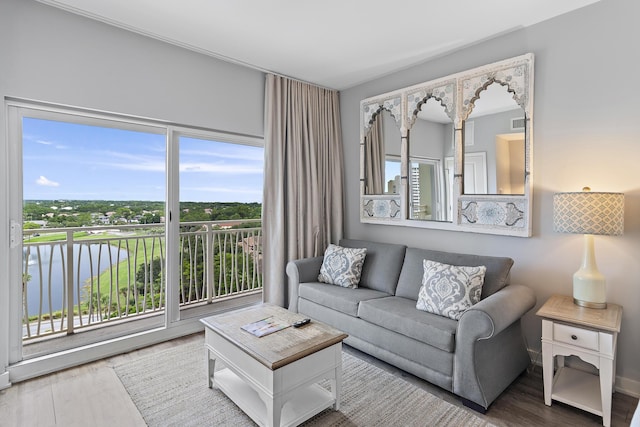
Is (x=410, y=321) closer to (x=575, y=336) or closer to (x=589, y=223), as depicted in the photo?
(x=575, y=336)

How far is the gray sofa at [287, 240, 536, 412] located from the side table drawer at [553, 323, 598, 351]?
219mm

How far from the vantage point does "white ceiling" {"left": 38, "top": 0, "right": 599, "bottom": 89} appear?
2.33 meters

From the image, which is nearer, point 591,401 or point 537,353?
point 591,401

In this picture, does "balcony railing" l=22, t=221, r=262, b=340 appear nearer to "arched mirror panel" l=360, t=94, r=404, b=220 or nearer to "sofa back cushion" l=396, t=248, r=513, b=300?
"arched mirror panel" l=360, t=94, r=404, b=220

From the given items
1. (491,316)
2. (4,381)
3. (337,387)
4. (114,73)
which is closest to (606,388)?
(491,316)

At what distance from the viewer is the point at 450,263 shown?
2.71 meters

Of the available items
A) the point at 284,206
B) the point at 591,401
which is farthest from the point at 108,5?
the point at 591,401

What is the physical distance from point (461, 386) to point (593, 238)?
135 cm

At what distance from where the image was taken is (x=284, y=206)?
3.72 metres

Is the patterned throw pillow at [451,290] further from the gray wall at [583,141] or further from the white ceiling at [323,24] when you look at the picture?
the white ceiling at [323,24]

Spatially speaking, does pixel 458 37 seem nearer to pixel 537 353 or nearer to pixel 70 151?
pixel 537 353

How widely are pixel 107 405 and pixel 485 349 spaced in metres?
2.42

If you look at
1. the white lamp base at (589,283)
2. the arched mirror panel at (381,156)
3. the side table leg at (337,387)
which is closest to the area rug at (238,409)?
the side table leg at (337,387)

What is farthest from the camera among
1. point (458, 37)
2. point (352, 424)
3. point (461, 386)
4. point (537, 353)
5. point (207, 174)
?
point (207, 174)
